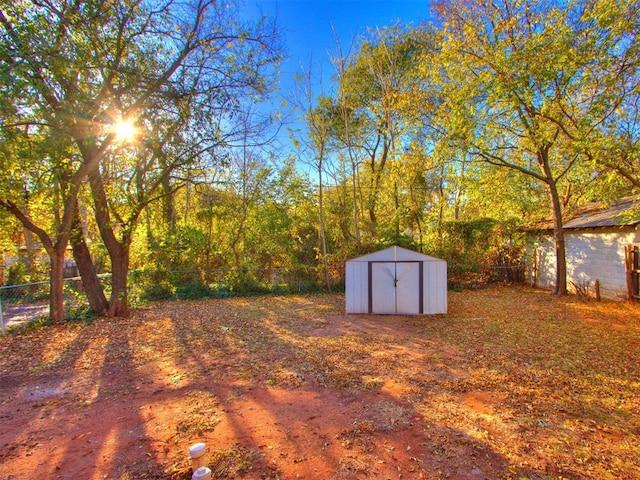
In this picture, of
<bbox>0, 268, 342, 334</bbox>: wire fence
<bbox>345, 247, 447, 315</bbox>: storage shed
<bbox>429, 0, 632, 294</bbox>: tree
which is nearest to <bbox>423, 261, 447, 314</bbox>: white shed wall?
<bbox>345, 247, 447, 315</bbox>: storage shed

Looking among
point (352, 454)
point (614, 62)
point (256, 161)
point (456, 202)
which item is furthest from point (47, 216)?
point (456, 202)

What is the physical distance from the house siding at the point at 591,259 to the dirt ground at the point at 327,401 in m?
2.70

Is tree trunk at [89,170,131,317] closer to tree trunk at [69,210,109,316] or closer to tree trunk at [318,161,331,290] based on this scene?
tree trunk at [69,210,109,316]

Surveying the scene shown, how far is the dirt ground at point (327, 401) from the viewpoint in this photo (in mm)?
2420

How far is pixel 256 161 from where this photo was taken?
11.2 m

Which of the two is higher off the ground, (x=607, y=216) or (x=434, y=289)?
(x=607, y=216)

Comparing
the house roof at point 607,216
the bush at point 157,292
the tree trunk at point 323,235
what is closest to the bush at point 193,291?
the bush at point 157,292

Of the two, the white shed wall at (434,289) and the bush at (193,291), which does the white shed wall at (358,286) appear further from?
the bush at (193,291)

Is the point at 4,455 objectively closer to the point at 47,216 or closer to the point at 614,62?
the point at 47,216

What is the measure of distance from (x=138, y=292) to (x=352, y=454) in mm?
9435

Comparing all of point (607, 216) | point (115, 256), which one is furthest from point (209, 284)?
point (607, 216)

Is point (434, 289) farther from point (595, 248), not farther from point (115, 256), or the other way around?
point (115, 256)

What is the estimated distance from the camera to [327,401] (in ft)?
11.2

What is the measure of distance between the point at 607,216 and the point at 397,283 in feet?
22.5
